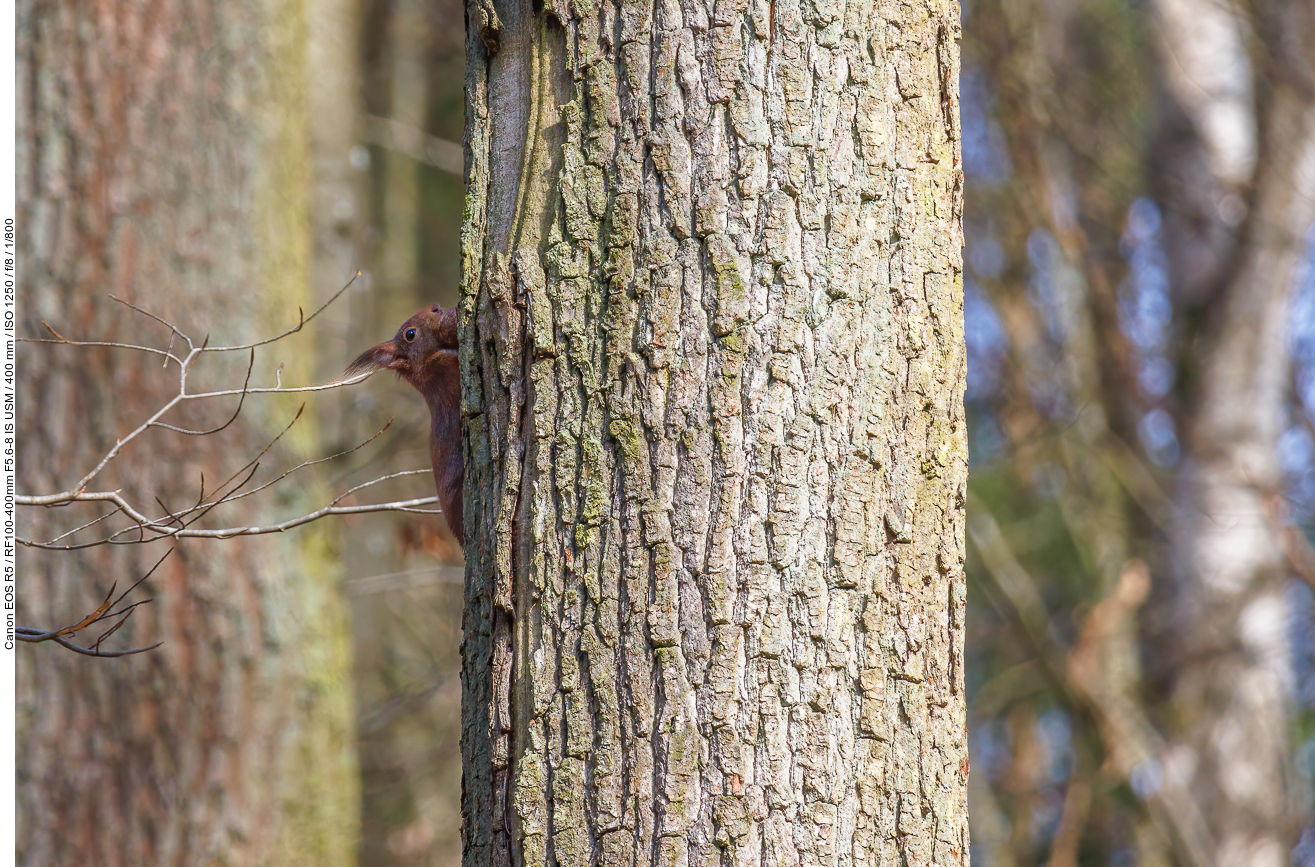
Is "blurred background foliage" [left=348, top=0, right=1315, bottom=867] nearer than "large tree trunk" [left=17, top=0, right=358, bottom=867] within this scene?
No

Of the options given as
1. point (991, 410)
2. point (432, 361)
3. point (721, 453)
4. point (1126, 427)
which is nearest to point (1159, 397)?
point (1126, 427)

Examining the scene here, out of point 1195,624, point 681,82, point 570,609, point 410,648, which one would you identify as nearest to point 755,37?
point 681,82

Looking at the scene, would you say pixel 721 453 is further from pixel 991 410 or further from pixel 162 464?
pixel 991 410

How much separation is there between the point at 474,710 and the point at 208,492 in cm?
219

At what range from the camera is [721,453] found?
1.49m

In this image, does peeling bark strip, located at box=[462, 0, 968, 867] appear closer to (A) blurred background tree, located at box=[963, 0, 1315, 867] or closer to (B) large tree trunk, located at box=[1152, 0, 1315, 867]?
(A) blurred background tree, located at box=[963, 0, 1315, 867]

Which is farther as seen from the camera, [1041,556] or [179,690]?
[1041,556]

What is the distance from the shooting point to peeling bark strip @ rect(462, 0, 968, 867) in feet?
4.78

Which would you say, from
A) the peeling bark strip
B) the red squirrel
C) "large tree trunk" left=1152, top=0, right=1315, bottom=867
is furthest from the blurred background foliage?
the peeling bark strip

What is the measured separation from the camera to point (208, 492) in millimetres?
3488

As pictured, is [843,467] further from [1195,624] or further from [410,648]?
[410,648]

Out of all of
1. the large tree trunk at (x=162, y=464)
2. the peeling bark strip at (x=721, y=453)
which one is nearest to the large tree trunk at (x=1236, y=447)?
the large tree trunk at (x=162, y=464)

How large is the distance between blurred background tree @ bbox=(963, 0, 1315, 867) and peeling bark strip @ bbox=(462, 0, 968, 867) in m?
4.40

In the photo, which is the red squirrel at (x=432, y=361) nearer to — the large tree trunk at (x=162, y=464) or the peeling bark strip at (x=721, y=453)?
the peeling bark strip at (x=721, y=453)
